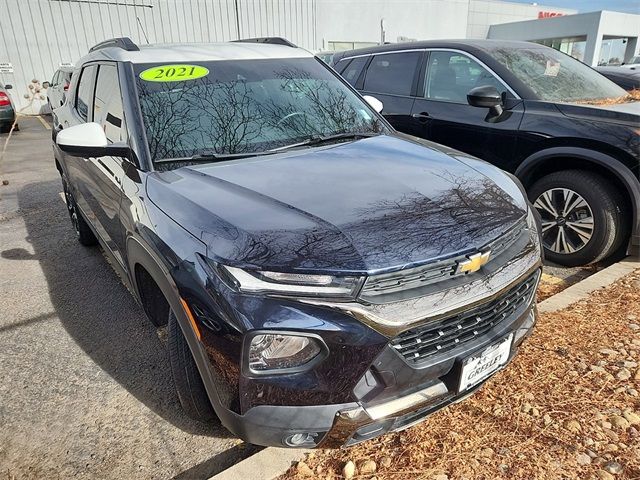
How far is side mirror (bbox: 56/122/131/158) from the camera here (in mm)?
2451

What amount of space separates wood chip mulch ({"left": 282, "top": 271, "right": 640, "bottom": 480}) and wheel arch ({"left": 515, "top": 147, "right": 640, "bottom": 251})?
1213 millimetres

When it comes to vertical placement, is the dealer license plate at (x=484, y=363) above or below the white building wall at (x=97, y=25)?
below

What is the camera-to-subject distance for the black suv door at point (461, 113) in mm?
4105

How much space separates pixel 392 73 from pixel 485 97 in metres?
1.45

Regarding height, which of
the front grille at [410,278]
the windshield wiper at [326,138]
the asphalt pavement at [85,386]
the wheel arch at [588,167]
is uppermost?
the windshield wiper at [326,138]

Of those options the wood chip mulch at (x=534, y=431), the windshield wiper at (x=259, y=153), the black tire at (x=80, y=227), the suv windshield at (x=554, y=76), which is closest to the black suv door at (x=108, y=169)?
the windshield wiper at (x=259, y=153)

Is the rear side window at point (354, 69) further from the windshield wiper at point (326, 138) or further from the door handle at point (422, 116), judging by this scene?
the windshield wiper at point (326, 138)

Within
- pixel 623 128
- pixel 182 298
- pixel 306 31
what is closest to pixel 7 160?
pixel 182 298

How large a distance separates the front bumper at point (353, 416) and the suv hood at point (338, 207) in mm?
403

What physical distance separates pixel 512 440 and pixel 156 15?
20.3 metres

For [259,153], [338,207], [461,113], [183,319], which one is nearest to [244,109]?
[259,153]

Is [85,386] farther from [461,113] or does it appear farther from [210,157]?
[461,113]

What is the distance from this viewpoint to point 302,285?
1.62 metres

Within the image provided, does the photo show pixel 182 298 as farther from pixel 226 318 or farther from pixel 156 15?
pixel 156 15
